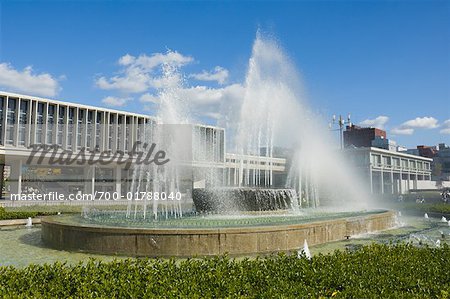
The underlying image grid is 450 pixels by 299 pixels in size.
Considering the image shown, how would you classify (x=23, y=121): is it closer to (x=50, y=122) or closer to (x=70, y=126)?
(x=50, y=122)

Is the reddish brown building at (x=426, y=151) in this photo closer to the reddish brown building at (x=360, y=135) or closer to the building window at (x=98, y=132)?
the reddish brown building at (x=360, y=135)

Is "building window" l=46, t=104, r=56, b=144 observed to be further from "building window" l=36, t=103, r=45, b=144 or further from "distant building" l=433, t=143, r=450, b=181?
"distant building" l=433, t=143, r=450, b=181

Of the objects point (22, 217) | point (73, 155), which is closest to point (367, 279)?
point (22, 217)

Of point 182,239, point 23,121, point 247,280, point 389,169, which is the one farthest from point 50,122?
point 389,169

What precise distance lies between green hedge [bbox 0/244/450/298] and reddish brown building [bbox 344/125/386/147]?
108 m

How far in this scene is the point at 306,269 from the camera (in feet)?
17.9

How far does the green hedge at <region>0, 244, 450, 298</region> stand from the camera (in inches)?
177

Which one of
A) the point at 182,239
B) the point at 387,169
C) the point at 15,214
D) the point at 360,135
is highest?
the point at 360,135

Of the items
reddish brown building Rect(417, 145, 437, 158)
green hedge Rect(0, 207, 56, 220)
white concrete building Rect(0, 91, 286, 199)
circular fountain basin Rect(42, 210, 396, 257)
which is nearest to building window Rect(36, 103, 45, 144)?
white concrete building Rect(0, 91, 286, 199)

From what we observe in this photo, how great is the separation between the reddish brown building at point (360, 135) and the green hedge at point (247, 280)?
108 meters

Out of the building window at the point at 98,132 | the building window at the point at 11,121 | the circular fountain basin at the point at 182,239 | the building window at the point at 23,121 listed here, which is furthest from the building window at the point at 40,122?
the circular fountain basin at the point at 182,239

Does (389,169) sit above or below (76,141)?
below

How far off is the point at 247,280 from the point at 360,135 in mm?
114276

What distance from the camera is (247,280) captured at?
515 cm
